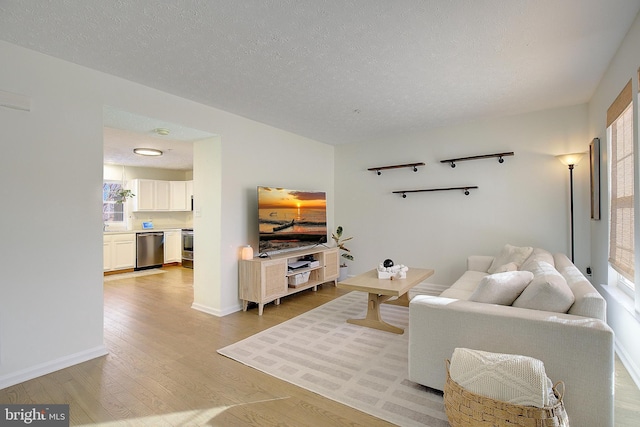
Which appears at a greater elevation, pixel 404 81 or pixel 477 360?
pixel 404 81

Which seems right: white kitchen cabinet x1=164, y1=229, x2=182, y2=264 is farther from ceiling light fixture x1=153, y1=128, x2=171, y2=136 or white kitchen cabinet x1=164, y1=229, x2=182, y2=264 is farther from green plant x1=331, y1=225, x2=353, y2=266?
ceiling light fixture x1=153, y1=128, x2=171, y2=136

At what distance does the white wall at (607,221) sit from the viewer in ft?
7.21

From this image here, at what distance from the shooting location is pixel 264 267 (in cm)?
388

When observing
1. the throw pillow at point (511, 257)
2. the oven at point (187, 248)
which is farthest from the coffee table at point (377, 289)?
the oven at point (187, 248)

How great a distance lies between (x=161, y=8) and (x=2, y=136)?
1.59 metres

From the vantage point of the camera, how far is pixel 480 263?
4.13 meters

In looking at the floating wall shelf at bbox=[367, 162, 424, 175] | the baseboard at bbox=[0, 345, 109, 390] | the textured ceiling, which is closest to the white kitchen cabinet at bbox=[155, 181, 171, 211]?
the textured ceiling

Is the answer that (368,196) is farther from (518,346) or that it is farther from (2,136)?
(2,136)

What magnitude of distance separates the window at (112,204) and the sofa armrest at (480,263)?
24.7 ft

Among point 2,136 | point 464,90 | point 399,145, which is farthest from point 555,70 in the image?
point 2,136

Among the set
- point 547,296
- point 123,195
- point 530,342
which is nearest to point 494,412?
point 530,342

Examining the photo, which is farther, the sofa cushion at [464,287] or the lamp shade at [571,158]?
the lamp shade at [571,158]

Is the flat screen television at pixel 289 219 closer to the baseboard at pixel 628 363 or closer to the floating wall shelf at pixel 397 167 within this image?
the floating wall shelf at pixel 397 167

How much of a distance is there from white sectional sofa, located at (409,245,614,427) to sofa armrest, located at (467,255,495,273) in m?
1.68
